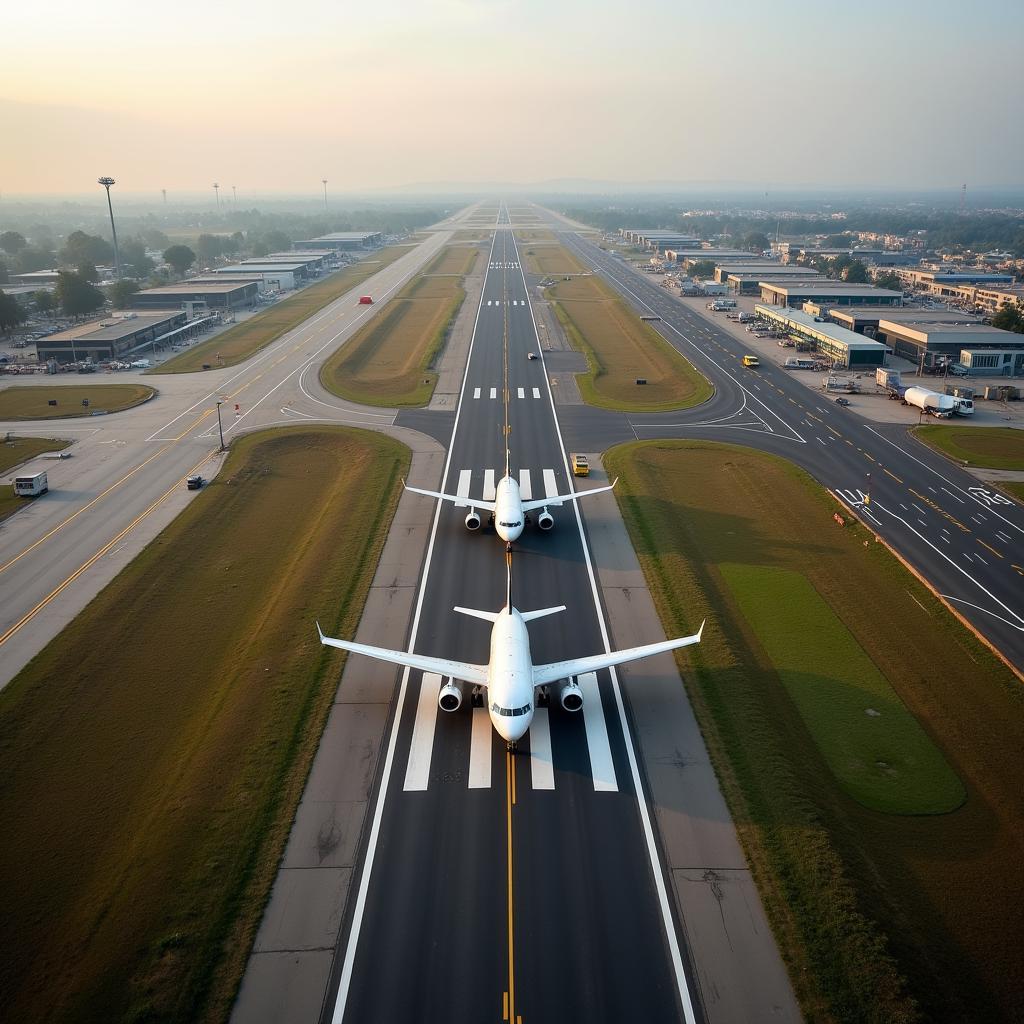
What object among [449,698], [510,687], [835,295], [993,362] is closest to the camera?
[510,687]

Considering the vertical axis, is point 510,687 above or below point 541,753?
above

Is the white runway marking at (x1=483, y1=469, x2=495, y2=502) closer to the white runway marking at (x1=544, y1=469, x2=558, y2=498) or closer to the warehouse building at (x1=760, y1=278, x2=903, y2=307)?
the white runway marking at (x1=544, y1=469, x2=558, y2=498)

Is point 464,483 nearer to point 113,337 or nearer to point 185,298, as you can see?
point 113,337

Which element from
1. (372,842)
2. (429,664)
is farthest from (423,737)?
(372,842)

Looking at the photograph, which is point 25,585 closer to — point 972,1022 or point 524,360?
point 972,1022

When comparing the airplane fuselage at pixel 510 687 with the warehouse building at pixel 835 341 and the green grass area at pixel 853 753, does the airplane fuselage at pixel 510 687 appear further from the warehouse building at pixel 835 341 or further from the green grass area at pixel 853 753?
the warehouse building at pixel 835 341

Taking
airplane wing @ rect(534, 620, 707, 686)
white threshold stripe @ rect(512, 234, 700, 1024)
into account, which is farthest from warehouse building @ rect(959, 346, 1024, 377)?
airplane wing @ rect(534, 620, 707, 686)

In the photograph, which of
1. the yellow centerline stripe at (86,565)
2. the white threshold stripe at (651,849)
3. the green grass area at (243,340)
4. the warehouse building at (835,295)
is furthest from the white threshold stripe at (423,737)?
the warehouse building at (835,295)
